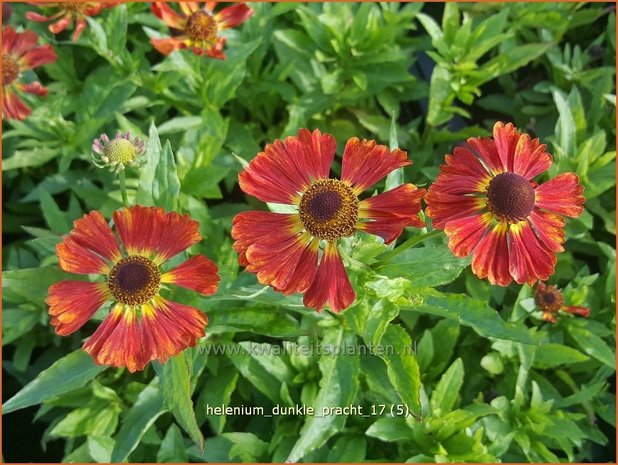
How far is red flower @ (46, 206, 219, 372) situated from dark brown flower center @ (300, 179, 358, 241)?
0.19 meters

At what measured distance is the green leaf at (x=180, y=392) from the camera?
1.11 meters

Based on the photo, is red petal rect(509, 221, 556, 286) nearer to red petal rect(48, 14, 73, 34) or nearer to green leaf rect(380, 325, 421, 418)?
green leaf rect(380, 325, 421, 418)

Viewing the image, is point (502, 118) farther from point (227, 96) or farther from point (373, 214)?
point (373, 214)

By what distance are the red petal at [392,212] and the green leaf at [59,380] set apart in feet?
1.98

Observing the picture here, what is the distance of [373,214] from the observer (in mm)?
1080

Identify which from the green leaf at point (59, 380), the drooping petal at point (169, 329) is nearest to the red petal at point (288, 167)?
the drooping petal at point (169, 329)

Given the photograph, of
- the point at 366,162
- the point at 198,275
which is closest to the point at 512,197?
the point at 366,162

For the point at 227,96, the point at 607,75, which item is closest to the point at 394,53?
the point at 227,96

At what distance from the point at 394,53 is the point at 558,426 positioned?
109 centimetres

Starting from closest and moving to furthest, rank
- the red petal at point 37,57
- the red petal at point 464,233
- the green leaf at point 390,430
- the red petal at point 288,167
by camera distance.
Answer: the red petal at point 464,233
the red petal at point 288,167
the green leaf at point 390,430
the red petal at point 37,57

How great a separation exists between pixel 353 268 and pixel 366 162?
0.61ft

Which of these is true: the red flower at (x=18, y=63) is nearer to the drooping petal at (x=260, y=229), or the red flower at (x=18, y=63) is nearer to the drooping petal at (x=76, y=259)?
the drooping petal at (x=76, y=259)

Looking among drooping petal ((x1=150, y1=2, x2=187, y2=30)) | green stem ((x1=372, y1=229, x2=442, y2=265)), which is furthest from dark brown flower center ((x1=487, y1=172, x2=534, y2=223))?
drooping petal ((x1=150, y1=2, x2=187, y2=30))

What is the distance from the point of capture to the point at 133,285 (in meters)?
1.14
